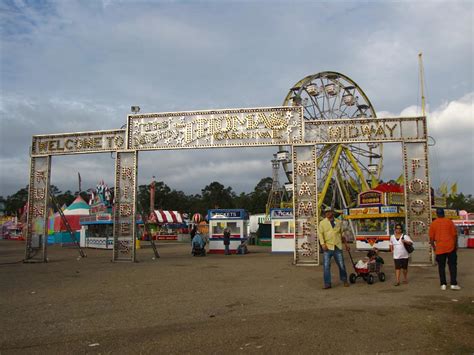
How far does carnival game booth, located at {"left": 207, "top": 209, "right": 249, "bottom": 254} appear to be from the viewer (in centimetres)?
2554

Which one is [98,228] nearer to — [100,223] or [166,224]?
[100,223]

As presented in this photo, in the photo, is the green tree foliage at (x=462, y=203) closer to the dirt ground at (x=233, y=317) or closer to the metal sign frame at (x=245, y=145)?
the metal sign frame at (x=245, y=145)

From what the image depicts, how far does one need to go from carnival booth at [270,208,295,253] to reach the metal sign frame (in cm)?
824

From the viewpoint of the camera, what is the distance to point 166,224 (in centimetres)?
5178

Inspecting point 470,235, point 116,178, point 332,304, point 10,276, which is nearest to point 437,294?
point 332,304

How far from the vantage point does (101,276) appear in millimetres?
12703

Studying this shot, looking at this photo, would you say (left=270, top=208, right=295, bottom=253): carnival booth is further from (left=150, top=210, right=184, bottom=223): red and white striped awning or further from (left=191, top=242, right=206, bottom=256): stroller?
(left=150, top=210, right=184, bottom=223): red and white striped awning

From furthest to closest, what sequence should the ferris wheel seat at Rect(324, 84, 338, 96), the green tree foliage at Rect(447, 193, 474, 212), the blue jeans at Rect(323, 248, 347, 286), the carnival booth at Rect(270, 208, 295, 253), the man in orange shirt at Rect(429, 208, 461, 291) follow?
the green tree foliage at Rect(447, 193, 474, 212), the ferris wheel seat at Rect(324, 84, 338, 96), the carnival booth at Rect(270, 208, 295, 253), the blue jeans at Rect(323, 248, 347, 286), the man in orange shirt at Rect(429, 208, 461, 291)

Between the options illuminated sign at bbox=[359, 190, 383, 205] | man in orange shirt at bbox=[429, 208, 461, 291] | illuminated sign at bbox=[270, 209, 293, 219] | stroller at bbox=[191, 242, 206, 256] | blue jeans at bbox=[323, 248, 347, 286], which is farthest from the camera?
illuminated sign at bbox=[359, 190, 383, 205]

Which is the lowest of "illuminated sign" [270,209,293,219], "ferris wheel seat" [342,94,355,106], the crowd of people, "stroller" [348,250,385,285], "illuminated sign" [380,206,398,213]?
"stroller" [348,250,385,285]

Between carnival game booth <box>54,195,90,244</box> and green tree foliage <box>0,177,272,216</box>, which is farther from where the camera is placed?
green tree foliage <box>0,177,272,216</box>

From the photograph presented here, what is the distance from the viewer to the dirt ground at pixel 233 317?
524 centimetres

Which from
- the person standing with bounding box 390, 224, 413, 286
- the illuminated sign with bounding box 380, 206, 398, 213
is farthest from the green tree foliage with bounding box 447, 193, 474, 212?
the person standing with bounding box 390, 224, 413, 286

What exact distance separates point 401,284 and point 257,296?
3.84m
